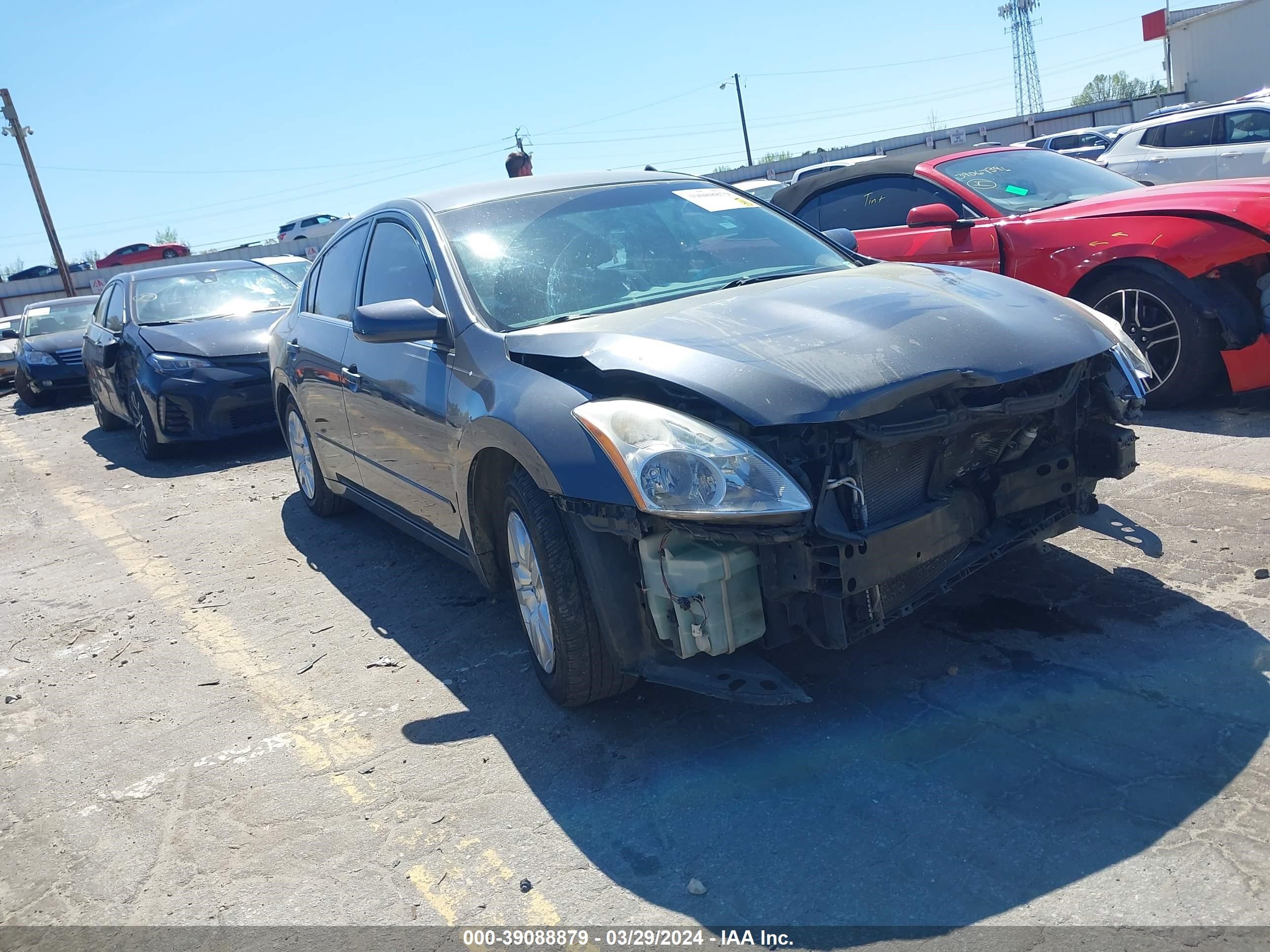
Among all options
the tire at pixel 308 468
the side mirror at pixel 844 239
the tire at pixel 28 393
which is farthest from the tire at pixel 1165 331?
the tire at pixel 28 393

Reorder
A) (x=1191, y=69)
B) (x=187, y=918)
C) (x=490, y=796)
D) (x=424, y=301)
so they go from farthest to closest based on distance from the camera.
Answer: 1. (x=1191, y=69)
2. (x=424, y=301)
3. (x=490, y=796)
4. (x=187, y=918)

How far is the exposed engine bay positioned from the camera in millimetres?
2752

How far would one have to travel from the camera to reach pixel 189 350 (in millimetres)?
8586

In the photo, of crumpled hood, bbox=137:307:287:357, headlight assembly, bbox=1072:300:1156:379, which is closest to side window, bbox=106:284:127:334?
crumpled hood, bbox=137:307:287:357

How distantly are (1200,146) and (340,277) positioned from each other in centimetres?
1132

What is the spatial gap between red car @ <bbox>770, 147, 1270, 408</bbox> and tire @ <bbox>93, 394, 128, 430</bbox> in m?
7.96

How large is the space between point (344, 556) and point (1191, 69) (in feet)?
153

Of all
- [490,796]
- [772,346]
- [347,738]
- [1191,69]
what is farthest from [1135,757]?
[1191,69]

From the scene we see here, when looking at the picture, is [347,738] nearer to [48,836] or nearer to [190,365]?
[48,836]

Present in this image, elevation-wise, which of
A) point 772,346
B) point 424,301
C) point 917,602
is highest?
point 424,301

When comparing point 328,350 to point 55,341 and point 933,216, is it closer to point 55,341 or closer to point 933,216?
point 933,216

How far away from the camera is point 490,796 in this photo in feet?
9.81

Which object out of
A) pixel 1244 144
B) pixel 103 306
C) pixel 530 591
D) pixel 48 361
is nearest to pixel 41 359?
pixel 48 361

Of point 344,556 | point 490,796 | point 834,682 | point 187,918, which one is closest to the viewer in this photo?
point 187,918
